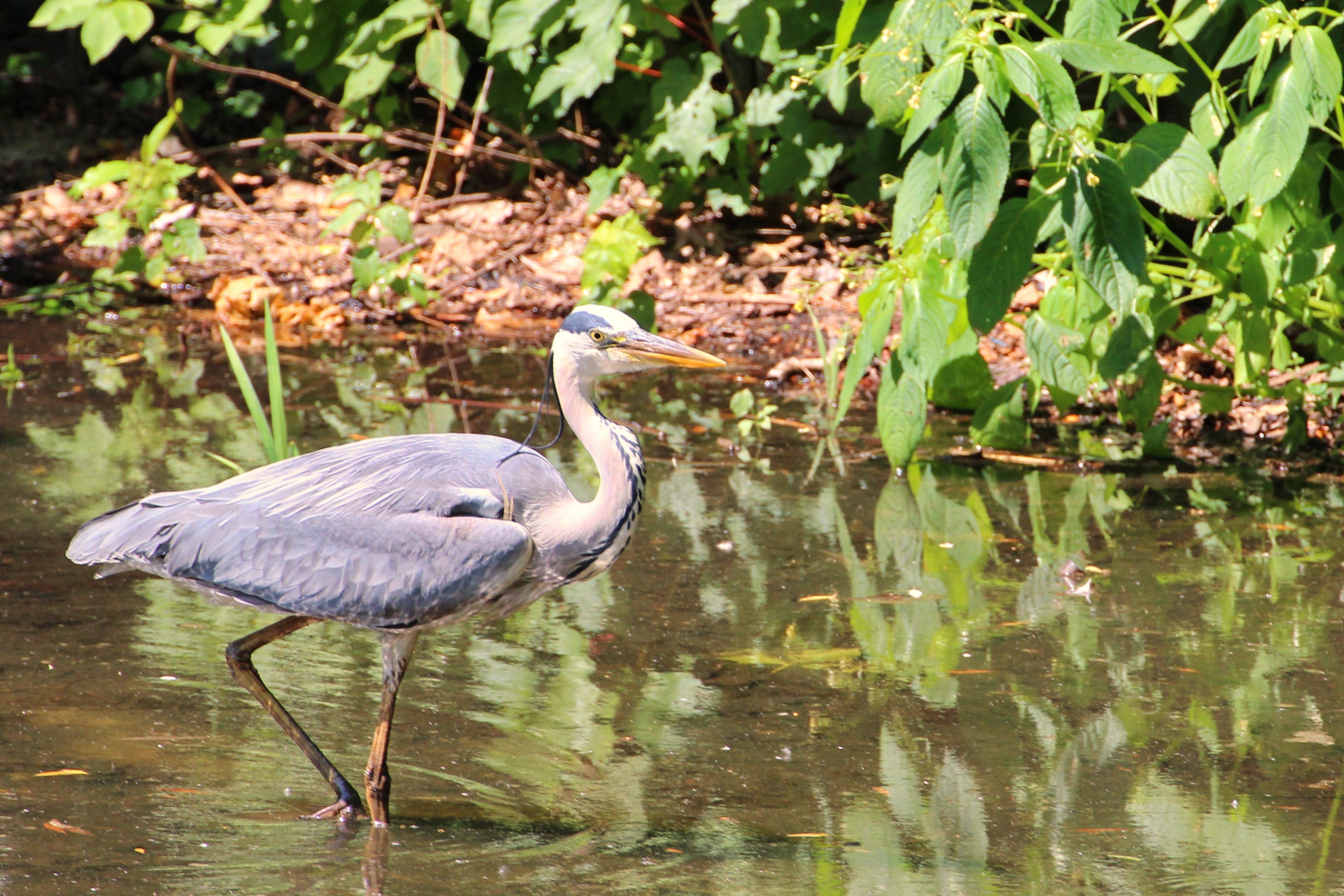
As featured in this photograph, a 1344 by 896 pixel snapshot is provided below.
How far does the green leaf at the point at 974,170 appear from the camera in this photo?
4305 millimetres

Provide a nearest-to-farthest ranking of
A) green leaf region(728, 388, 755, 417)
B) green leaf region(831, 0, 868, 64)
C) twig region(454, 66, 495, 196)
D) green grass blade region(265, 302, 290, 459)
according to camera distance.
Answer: green grass blade region(265, 302, 290, 459) < green leaf region(831, 0, 868, 64) < green leaf region(728, 388, 755, 417) < twig region(454, 66, 495, 196)

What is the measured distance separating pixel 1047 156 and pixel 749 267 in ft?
13.0

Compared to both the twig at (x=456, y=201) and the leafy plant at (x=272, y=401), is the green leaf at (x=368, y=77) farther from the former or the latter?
the leafy plant at (x=272, y=401)

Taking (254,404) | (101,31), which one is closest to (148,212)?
(101,31)

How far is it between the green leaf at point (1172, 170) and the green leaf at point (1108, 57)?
297 millimetres

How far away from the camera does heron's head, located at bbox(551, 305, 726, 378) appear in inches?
126

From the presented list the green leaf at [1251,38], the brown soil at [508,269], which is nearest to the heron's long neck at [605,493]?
the green leaf at [1251,38]

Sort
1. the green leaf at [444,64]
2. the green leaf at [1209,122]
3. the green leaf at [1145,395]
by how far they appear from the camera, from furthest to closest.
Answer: the green leaf at [444,64] < the green leaf at [1145,395] < the green leaf at [1209,122]

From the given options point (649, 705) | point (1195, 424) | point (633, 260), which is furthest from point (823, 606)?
point (633, 260)

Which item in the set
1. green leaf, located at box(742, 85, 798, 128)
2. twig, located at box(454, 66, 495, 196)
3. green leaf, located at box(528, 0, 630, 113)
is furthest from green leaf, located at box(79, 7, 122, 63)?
green leaf, located at box(742, 85, 798, 128)

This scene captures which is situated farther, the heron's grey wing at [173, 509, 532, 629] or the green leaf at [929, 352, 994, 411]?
the green leaf at [929, 352, 994, 411]

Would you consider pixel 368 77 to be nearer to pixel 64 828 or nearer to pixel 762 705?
pixel 762 705

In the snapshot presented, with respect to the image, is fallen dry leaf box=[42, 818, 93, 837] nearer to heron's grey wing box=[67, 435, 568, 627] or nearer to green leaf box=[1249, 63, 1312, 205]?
heron's grey wing box=[67, 435, 568, 627]

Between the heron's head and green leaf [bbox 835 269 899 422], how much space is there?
186cm
